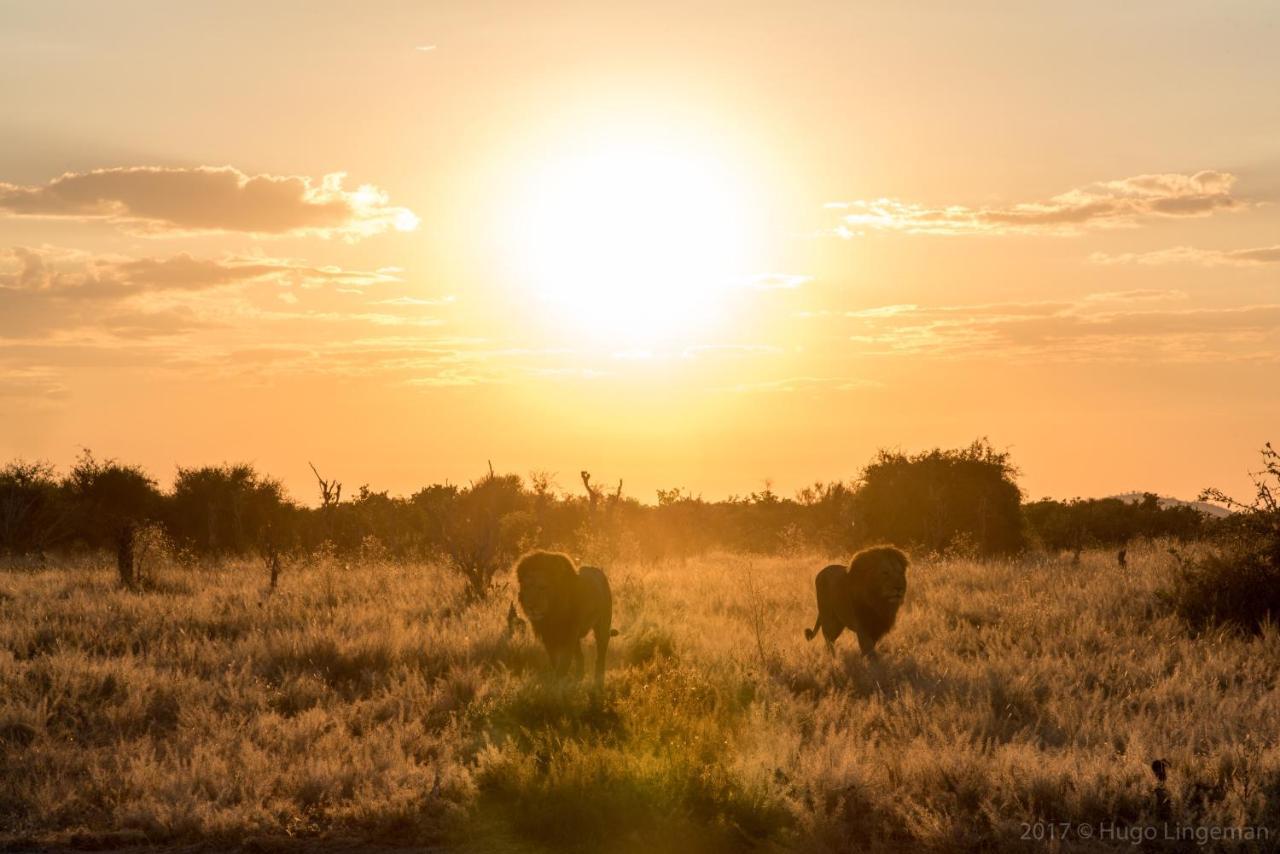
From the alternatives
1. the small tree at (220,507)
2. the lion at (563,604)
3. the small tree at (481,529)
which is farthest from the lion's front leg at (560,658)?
the small tree at (220,507)

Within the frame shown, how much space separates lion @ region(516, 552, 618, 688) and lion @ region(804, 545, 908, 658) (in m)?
3.29

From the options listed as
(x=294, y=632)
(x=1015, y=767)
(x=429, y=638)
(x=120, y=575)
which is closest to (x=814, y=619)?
(x=429, y=638)

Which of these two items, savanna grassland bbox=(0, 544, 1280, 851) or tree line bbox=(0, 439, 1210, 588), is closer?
savanna grassland bbox=(0, 544, 1280, 851)

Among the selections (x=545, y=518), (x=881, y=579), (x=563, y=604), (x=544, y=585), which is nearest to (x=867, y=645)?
(x=881, y=579)

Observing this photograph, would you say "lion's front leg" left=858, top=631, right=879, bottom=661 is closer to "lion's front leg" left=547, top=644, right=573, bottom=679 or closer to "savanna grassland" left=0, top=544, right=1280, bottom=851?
"savanna grassland" left=0, top=544, right=1280, bottom=851

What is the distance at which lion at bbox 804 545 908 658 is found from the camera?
15102 millimetres

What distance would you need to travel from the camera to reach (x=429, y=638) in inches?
616

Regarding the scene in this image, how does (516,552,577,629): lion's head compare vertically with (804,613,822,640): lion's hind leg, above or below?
above

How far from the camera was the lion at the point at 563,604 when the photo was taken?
12852 millimetres

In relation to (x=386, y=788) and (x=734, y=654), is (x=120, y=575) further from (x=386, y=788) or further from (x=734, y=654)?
(x=386, y=788)

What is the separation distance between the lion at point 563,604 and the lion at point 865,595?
10.8 feet

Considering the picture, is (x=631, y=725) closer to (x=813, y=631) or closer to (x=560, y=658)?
(x=560, y=658)

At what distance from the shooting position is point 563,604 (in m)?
13.1

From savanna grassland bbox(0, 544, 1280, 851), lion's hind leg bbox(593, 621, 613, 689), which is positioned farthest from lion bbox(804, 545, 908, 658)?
lion's hind leg bbox(593, 621, 613, 689)
